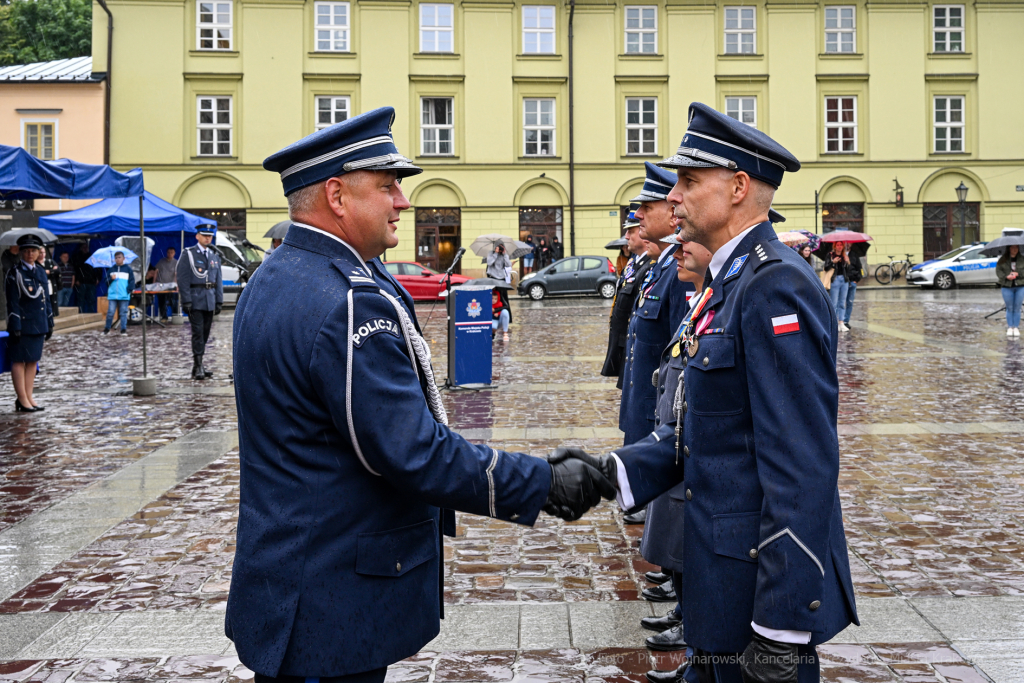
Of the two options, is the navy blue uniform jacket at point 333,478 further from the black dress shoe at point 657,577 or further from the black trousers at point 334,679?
the black dress shoe at point 657,577

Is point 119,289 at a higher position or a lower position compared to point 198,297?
higher

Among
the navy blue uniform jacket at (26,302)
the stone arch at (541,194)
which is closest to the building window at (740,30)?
the stone arch at (541,194)

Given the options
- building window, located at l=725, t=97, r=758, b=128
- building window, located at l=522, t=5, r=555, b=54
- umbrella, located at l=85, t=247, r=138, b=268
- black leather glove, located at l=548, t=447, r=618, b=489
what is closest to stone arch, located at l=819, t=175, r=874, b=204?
building window, located at l=725, t=97, r=758, b=128

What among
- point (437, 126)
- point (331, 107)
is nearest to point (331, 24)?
point (331, 107)

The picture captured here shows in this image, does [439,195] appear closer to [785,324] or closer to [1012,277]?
[1012,277]

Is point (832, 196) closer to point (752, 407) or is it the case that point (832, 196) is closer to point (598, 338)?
point (598, 338)

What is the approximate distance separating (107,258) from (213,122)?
1481 centimetres

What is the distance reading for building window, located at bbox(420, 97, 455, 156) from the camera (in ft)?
122

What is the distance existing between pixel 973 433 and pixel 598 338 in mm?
10416

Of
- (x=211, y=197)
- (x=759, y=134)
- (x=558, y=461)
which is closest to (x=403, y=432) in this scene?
(x=558, y=461)

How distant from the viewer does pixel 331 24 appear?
121 ft

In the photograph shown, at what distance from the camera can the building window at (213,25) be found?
119 feet

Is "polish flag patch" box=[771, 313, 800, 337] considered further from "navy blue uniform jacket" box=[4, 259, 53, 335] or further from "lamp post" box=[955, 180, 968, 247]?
"lamp post" box=[955, 180, 968, 247]

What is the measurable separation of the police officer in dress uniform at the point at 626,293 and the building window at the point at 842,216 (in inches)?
1333
